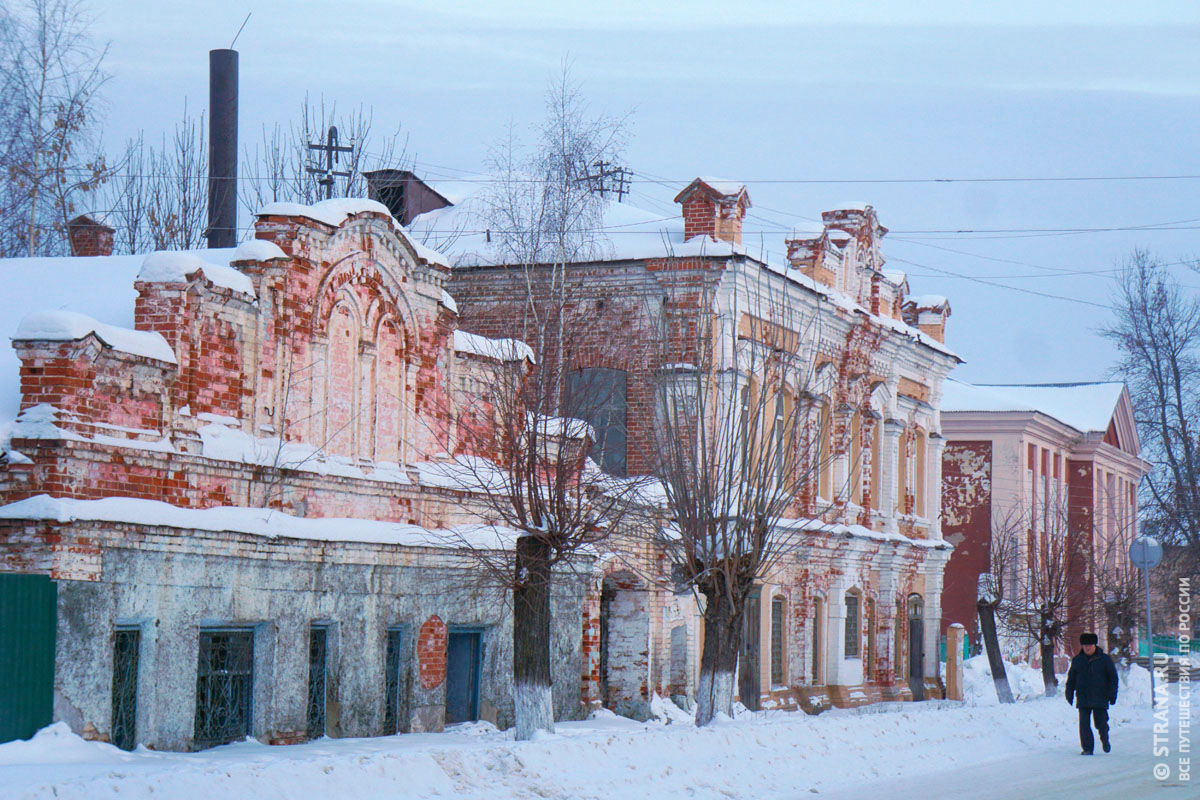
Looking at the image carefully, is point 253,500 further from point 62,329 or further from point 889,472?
point 889,472

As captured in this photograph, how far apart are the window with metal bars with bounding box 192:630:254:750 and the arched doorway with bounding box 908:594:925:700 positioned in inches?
781

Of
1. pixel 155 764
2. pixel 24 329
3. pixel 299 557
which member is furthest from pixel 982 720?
pixel 24 329

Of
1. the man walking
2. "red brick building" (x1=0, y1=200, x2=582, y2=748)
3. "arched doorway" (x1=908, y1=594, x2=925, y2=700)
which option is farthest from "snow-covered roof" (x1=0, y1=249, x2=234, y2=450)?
"arched doorway" (x1=908, y1=594, x2=925, y2=700)

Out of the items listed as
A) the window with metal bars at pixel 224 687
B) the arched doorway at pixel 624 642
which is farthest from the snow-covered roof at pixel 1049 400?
the window with metal bars at pixel 224 687

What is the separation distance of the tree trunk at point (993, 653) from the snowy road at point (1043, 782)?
946 centimetres

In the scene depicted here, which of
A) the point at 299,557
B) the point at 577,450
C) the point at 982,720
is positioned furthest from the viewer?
the point at 982,720

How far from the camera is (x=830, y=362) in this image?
89.7 ft

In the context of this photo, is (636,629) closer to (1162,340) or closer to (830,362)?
(830,362)

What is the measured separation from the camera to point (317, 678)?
53.9 feet

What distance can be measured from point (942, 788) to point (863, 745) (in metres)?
2.28

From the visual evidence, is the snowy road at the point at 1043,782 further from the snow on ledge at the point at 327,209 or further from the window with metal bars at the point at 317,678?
the snow on ledge at the point at 327,209

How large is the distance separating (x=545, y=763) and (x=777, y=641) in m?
14.3

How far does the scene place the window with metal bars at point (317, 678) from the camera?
643 inches

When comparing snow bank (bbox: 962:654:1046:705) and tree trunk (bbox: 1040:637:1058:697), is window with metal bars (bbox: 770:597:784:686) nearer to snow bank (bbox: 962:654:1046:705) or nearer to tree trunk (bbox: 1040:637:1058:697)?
tree trunk (bbox: 1040:637:1058:697)
